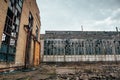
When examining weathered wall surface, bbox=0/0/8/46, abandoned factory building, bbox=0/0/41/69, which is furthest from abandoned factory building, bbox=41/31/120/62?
weathered wall surface, bbox=0/0/8/46

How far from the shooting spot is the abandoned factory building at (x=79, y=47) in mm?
20586

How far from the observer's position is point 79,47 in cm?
2114

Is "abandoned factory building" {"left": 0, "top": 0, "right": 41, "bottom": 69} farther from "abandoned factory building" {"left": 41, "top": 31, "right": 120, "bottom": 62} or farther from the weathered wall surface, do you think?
"abandoned factory building" {"left": 41, "top": 31, "right": 120, "bottom": 62}

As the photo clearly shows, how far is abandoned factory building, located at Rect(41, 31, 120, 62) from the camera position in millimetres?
20586

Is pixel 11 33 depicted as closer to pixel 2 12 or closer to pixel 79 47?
pixel 2 12

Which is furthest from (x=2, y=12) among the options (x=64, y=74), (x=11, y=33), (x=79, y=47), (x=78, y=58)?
(x=79, y=47)

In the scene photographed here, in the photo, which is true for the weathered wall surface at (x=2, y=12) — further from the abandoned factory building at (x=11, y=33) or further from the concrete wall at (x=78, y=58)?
the concrete wall at (x=78, y=58)

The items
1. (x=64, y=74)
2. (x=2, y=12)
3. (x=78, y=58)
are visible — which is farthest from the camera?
(x=78, y=58)

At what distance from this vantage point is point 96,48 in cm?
2120

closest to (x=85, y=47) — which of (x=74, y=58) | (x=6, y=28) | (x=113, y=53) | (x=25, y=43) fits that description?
(x=74, y=58)

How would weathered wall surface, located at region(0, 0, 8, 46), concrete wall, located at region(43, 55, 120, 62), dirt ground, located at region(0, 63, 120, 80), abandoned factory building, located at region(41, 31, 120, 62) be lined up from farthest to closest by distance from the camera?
abandoned factory building, located at region(41, 31, 120, 62)
concrete wall, located at region(43, 55, 120, 62)
weathered wall surface, located at region(0, 0, 8, 46)
dirt ground, located at region(0, 63, 120, 80)

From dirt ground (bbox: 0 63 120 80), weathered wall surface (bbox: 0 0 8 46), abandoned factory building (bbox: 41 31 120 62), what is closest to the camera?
dirt ground (bbox: 0 63 120 80)

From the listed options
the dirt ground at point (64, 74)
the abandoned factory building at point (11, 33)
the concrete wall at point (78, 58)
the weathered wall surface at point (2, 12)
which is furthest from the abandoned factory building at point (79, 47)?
the weathered wall surface at point (2, 12)

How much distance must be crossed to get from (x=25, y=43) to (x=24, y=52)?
810 millimetres
